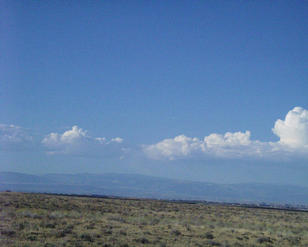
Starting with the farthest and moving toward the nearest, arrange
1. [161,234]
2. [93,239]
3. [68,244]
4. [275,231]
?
[275,231] < [161,234] < [93,239] < [68,244]

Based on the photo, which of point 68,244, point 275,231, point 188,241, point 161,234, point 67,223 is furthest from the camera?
point 275,231

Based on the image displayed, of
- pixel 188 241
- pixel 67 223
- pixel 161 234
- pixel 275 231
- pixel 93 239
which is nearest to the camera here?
pixel 93 239

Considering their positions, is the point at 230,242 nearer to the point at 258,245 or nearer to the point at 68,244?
the point at 258,245

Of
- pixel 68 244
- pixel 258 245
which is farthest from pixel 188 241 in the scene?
pixel 68 244

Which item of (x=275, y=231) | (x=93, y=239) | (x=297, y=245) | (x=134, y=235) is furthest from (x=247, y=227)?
(x=93, y=239)

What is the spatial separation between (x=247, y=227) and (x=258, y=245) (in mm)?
10757

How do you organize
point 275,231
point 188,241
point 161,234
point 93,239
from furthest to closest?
1. point 275,231
2. point 161,234
3. point 188,241
4. point 93,239

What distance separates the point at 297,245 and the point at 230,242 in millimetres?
4764

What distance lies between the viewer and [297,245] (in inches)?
979

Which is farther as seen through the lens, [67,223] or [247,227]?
[247,227]

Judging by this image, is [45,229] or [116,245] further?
[45,229]

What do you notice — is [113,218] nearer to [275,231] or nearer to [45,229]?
[45,229]

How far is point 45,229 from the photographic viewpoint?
22.9 metres

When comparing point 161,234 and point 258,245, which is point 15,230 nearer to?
point 161,234
